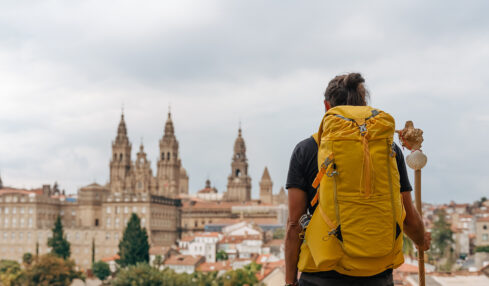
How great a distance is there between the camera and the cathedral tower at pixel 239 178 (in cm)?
12125

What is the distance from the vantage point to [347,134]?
356 centimetres

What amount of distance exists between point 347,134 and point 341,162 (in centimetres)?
15

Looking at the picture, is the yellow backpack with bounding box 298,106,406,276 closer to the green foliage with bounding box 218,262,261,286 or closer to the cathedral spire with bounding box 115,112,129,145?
the green foliage with bounding box 218,262,261,286

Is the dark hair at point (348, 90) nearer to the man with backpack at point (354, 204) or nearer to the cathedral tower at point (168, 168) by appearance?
the man with backpack at point (354, 204)

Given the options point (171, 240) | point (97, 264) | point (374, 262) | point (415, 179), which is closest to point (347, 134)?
point (374, 262)

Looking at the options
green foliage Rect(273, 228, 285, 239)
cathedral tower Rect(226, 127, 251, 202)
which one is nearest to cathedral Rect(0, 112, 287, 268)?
cathedral tower Rect(226, 127, 251, 202)

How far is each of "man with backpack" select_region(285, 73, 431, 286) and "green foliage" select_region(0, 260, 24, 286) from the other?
66385 millimetres

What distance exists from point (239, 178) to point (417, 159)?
119 metres

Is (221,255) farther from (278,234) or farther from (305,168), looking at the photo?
(305,168)

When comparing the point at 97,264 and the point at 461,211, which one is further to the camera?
the point at 461,211

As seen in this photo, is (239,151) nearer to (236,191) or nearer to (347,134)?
(236,191)

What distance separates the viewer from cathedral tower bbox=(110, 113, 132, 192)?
109500mm

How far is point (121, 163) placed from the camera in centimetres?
11181

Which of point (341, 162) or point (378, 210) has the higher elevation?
point (341, 162)
